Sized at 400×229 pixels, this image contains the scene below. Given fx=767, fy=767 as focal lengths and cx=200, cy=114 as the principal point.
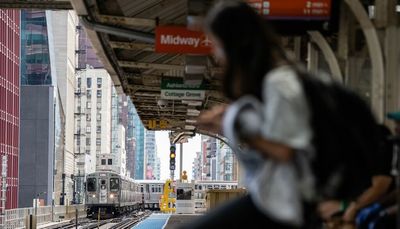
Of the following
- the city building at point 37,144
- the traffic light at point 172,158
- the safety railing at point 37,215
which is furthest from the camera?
the city building at point 37,144

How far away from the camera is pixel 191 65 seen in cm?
1400

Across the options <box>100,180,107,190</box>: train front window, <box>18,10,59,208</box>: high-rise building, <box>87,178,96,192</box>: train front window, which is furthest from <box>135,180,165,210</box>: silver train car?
<box>100,180,107,190</box>: train front window

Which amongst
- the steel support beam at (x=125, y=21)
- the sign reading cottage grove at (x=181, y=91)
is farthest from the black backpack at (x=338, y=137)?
the sign reading cottage grove at (x=181, y=91)

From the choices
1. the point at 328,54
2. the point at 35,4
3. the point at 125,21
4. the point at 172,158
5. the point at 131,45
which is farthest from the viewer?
the point at 172,158

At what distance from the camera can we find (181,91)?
1680 cm

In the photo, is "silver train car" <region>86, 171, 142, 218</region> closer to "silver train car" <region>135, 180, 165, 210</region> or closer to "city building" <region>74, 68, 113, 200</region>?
"silver train car" <region>135, 180, 165, 210</region>

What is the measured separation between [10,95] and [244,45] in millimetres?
60565

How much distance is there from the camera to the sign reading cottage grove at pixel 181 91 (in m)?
16.7

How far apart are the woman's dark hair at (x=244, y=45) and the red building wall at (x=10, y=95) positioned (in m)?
54.8

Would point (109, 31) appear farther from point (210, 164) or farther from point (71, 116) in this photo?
point (210, 164)

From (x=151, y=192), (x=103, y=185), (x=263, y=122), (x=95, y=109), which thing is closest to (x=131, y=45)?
(x=263, y=122)

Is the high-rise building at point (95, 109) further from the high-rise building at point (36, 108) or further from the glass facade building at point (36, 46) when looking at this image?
the glass facade building at point (36, 46)

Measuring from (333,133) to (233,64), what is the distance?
1.48 ft

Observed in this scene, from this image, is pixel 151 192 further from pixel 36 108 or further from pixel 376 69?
pixel 376 69
